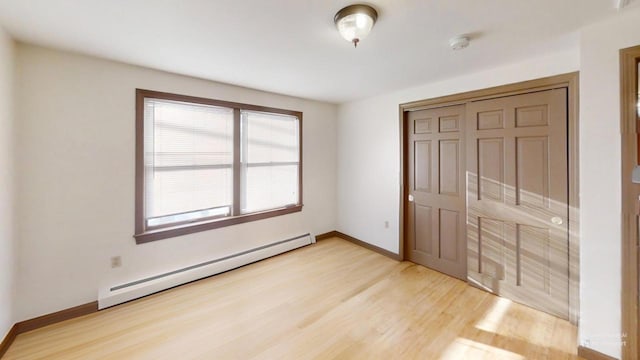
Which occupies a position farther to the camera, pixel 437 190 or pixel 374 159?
pixel 374 159

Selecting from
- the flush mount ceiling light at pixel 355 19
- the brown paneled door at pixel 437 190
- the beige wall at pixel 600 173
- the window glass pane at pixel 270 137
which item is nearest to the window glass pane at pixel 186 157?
the window glass pane at pixel 270 137

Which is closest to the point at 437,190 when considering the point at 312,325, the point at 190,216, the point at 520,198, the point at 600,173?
the point at 520,198

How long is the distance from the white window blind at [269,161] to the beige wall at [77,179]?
91 cm

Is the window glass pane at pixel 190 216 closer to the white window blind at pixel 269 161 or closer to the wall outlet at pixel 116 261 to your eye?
the white window blind at pixel 269 161

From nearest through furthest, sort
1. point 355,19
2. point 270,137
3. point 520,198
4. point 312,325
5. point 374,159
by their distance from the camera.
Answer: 1. point 355,19
2. point 312,325
3. point 520,198
4. point 270,137
5. point 374,159

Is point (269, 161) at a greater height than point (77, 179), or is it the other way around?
point (269, 161)

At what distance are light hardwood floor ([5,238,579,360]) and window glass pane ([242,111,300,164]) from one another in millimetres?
1689

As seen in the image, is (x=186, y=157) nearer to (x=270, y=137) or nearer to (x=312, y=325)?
(x=270, y=137)

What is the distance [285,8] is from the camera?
1615mm

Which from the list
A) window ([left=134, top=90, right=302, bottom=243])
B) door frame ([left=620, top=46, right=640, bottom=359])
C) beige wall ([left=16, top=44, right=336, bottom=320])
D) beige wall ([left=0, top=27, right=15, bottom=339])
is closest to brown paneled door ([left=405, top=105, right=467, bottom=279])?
door frame ([left=620, top=46, right=640, bottom=359])

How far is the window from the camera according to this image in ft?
9.03

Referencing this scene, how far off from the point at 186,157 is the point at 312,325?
7.53 ft

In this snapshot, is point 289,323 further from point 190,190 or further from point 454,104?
point 454,104

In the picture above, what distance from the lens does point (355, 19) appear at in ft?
5.30
